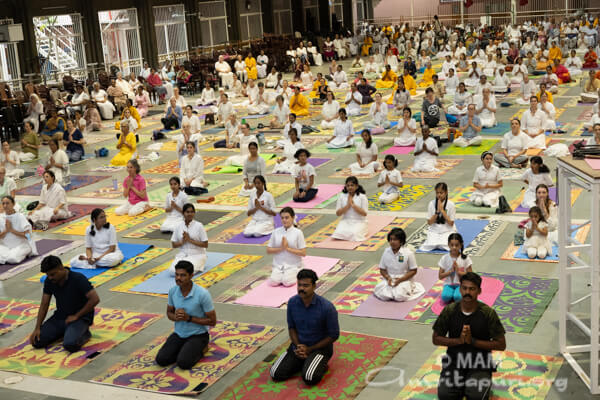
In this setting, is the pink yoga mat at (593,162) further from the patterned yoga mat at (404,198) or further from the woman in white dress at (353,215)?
the patterned yoga mat at (404,198)

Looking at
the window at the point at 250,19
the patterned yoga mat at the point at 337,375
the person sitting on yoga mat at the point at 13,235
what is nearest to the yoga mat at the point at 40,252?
the person sitting on yoga mat at the point at 13,235

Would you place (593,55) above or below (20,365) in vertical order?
above

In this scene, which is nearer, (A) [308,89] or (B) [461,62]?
(A) [308,89]

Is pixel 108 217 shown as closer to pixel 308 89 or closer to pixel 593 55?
pixel 308 89

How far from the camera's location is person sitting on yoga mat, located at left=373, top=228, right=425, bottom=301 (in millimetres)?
8891

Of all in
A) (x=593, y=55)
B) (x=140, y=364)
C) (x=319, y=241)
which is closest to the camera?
(x=140, y=364)

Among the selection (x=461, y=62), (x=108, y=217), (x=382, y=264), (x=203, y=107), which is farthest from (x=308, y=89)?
(x=382, y=264)

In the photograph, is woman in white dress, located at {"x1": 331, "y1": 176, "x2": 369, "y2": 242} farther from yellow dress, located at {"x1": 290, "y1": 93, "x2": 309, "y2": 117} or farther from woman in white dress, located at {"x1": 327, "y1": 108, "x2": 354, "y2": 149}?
yellow dress, located at {"x1": 290, "y1": 93, "x2": 309, "y2": 117}

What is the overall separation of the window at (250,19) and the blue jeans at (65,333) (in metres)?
30.8

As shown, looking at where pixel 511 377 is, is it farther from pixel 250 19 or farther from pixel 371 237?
pixel 250 19

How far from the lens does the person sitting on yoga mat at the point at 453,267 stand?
333 inches

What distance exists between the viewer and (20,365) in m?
8.00

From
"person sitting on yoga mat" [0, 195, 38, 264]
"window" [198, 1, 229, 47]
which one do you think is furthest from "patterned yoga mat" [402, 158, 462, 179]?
"window" [198, 1, 229, 47]

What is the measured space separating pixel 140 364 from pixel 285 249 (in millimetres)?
2577
